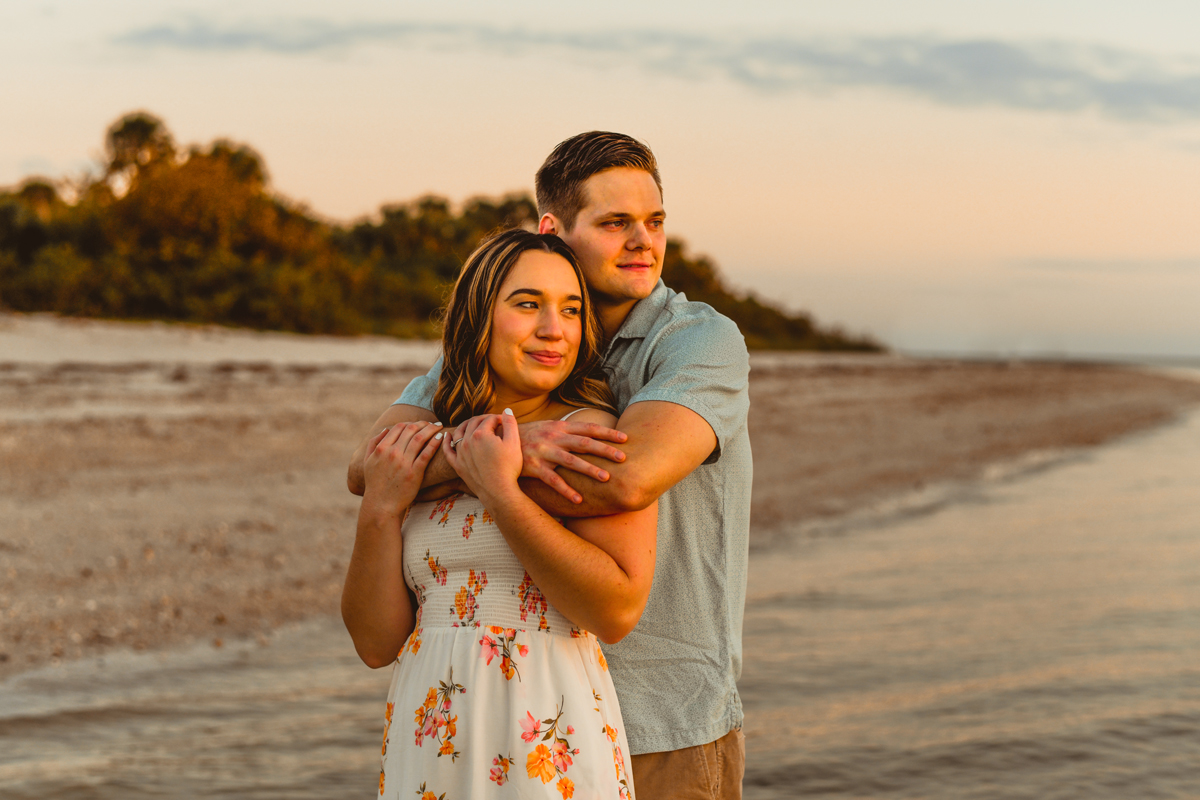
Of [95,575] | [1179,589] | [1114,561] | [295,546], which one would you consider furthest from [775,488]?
[95,575]

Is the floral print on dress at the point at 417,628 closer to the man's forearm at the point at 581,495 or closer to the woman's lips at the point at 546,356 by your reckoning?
the man's forearm at the point at 581,495

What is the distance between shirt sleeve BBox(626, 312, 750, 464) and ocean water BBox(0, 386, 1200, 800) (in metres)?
2.94

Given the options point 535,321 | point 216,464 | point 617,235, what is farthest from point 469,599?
point 216,464

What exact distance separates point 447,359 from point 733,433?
1.97 feet

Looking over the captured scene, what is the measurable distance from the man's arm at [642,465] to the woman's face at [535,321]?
0.19 meters

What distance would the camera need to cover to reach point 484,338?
6.63 feet

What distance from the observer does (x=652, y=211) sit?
2.20 m

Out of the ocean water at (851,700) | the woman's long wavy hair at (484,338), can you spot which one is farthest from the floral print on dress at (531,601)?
the ocean water at (851,700)

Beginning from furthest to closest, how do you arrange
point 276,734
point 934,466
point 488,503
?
1. point 934,466
2. point 276,734
3. point 488,503

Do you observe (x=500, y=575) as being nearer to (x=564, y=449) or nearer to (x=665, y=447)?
(x=564, y=449)

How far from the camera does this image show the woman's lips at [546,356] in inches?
78.9

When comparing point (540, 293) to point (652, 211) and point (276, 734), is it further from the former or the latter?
point (276, 734)

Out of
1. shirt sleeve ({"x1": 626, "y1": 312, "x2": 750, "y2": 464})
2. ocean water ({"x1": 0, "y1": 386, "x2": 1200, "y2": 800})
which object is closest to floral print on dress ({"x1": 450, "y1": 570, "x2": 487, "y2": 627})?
shirt sleeve ({"x1": 626, "y1": 312, "x2": 750, "y2": 464})

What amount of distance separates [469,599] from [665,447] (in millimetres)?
466
